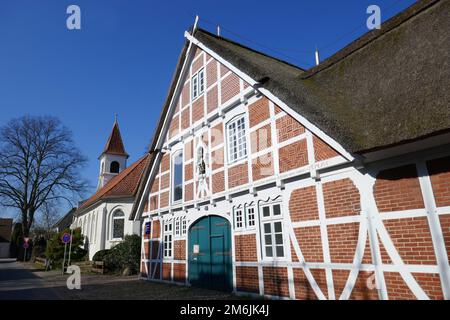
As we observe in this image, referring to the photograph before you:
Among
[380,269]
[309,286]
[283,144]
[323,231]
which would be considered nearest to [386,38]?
[283,144]

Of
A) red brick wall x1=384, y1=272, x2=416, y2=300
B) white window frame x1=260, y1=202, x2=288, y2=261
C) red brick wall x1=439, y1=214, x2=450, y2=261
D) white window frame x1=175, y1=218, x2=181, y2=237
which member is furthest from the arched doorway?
red brick wall x1=439, y1=214, x2=450, y2=261

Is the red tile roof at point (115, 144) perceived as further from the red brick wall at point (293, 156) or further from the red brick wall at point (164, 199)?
the red brick wall at point (293, 156)

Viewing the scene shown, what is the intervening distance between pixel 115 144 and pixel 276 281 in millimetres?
31189

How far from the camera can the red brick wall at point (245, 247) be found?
330 inches

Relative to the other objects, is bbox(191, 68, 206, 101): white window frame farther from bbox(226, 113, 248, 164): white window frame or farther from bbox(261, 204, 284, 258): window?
bbox(261, 204, 284, 258): window

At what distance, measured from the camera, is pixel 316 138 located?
23.4ft

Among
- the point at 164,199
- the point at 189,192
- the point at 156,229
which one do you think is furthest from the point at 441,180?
the point at 156,229

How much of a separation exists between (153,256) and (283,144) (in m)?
8.32

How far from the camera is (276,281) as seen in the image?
25.0 ft

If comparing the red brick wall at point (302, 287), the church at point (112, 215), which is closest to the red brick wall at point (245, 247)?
the red brick wall at point (302, 287)

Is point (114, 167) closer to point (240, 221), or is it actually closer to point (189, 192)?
point (189, 192)

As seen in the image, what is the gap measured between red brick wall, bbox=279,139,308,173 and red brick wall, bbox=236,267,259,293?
2.80m

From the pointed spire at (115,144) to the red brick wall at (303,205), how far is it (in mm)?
30159
